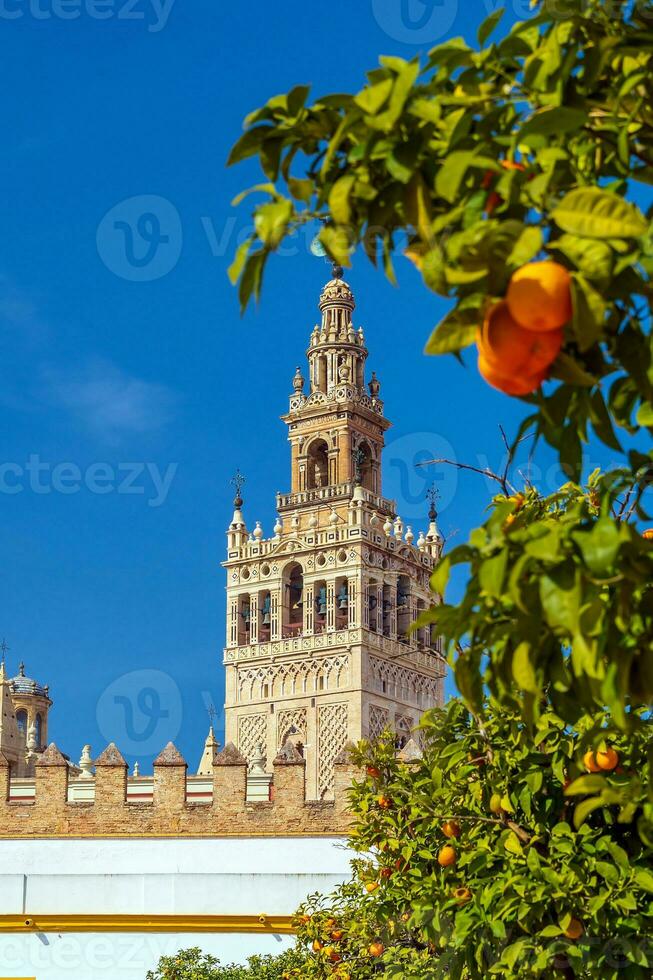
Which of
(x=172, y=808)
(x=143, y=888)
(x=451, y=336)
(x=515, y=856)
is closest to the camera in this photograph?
(x=451, y=336)

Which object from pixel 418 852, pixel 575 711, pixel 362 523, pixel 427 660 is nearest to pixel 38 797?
pixel 418 852

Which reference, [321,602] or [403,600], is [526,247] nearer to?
[321,602]

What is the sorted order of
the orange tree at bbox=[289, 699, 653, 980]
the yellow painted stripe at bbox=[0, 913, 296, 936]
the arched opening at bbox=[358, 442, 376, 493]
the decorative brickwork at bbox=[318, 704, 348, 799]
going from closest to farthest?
the orange tree at bbox=[289, 699, 653, 980] < the yellow painted stripe at bbox=[0, 913, 296, 936] < the decorative brickwork at bbox=[318, 704, 348, 799] < the arched opening at bbox=[358, 442, 376, 493]

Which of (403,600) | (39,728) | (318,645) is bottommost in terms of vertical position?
(39,728)

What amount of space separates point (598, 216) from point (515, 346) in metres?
0.28

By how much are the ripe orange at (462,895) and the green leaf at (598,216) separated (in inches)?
200

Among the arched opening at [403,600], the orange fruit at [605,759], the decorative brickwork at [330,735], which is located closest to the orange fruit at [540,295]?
the orange fruit at [605,759]

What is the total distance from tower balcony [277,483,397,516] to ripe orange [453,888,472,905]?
4505 centimetres

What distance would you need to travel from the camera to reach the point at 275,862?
61.6 feet

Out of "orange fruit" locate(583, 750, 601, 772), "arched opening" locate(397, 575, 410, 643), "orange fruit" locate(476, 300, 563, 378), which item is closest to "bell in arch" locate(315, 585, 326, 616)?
"arched opening" locate(397, 575, 410, 643)

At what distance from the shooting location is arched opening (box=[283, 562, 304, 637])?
175 feet

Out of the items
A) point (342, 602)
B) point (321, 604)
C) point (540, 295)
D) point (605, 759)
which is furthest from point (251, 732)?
point (540, 295)

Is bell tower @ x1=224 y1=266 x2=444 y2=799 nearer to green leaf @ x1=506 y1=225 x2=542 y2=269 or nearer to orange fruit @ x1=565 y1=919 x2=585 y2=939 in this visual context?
orange fruit @ x1=565 y1=919 x2=585 y2=939

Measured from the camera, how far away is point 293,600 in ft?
178
